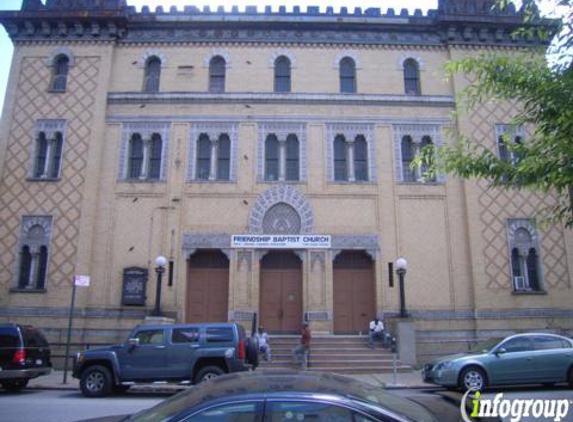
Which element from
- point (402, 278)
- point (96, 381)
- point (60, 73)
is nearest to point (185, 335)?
point (96, 381)

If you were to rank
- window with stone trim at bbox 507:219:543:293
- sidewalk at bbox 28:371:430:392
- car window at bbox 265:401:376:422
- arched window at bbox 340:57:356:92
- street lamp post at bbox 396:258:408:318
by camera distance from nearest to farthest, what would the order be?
car window at bbox 265:401:376:422
sidewalk at bbox 28:371:430:392
street lamp post at bbox 396:258:408:318
window with stone trim at bbox 507:219:543:293
arched window at bbox 340:57:356:92

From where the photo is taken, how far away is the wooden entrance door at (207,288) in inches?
760

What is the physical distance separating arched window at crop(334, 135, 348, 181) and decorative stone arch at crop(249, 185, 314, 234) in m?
1.98

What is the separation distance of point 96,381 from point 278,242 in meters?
9.17

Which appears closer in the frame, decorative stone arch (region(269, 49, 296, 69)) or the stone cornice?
the stone cornice

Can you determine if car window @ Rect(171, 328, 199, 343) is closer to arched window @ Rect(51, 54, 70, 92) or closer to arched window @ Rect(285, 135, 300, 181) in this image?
arched window @ Rect(285, 135, 300, 181)

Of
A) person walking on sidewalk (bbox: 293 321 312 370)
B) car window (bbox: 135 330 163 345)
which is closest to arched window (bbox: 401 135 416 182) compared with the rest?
person walking on sidewalk (bbox: 293 321 312 370)

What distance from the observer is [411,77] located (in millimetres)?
22062

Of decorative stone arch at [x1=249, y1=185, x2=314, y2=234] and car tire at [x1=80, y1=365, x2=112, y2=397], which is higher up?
decorative stone arch at [x1=249, y1=185, x2=314, y2=234]

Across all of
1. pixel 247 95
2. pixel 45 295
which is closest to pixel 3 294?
pixel 45 295

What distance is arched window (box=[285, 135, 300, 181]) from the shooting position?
2065 centimetres

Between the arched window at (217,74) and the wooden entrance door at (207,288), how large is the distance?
777cm

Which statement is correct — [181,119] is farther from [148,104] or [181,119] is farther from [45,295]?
[45,295]

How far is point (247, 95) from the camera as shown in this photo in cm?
2125
